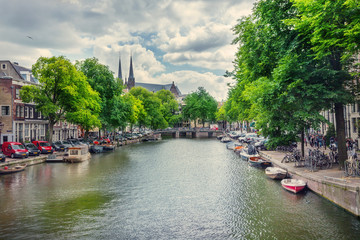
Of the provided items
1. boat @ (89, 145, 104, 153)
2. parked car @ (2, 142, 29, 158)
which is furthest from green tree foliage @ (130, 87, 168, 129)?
parked car @ (2, 142, 29, 158)

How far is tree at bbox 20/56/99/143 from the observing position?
141 feet

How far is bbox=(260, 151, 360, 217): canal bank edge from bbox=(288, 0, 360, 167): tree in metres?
2.52

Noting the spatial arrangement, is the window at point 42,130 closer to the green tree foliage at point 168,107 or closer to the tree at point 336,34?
the tree at point 336,34

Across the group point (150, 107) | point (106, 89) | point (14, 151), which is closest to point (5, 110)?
point (14, 151)

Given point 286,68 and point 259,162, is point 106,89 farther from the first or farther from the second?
point 286,68

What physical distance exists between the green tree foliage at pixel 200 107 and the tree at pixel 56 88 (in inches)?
2964

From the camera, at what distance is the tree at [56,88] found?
141ft

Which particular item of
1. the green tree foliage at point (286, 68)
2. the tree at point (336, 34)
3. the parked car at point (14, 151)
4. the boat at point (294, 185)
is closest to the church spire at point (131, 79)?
the parked car at point (14, 151)

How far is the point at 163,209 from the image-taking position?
17984mm

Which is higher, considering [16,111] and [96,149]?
[16,111]

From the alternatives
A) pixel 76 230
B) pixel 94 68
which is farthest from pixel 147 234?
pixel 94 68

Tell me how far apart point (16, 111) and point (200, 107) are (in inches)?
3135

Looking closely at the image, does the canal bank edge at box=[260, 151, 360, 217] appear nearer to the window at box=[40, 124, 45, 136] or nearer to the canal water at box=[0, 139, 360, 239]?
the canal water at box=[0, 139, 360, 239]

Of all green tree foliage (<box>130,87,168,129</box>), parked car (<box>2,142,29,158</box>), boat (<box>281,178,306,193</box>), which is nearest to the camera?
boat (<box>281,178,306,193</box>)
